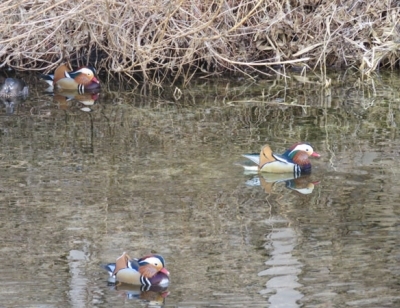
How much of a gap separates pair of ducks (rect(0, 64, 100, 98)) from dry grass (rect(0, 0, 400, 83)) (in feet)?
0.86

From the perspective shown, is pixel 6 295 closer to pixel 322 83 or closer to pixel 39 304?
pixel 39 304

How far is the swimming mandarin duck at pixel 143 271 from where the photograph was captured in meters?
7.20

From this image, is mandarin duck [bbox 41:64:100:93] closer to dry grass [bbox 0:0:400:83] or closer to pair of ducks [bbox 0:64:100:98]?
pair of ducks [bbox 0:64:100:98]

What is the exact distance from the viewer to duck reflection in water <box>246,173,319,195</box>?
9.38 meters

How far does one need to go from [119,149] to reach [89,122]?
47.8 inches

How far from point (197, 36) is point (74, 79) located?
4.70 ft

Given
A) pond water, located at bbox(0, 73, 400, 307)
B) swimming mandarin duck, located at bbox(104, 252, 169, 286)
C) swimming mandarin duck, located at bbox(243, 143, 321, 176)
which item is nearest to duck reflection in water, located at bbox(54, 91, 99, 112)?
pond water, located at bbox(0, 73, 400, 307)

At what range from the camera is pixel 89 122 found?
11.6m

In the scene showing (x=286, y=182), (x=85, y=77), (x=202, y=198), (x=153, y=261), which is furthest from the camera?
(x=85, y=77)

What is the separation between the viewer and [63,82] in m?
13.2

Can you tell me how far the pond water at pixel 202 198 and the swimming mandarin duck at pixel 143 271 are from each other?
0.07 m

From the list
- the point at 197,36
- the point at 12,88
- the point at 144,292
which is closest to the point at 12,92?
the point at 12,88

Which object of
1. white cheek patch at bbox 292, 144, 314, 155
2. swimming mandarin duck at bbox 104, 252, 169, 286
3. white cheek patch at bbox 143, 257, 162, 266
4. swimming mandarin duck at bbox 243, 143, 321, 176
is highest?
white cheek patch at bbox 292, 144, 314, 155

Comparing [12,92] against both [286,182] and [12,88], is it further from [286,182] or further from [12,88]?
[286,182]
